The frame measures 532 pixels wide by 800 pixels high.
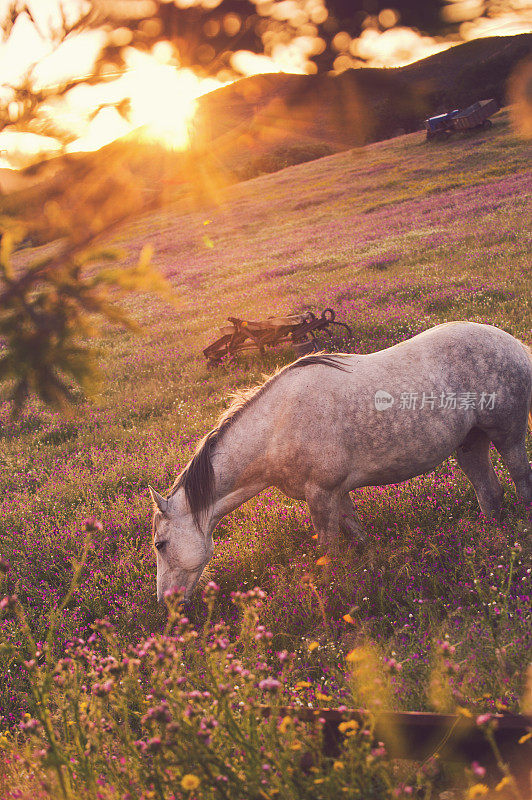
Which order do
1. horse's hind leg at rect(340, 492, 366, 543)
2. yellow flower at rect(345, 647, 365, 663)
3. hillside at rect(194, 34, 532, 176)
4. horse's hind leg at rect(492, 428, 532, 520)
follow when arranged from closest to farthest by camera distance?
yellow flower at rect(345, 647, 365, 663)
hillside at rect(194, 34, 532, 176)
horse's hind leg at rect(492, 428, 532, 520)
horse's hind leg at rect(340, 492, 366, 543)

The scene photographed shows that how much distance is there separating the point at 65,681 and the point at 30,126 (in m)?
2.97

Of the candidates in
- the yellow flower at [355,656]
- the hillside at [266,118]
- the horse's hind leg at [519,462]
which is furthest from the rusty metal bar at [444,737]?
the horse's hind leg at [519,462]

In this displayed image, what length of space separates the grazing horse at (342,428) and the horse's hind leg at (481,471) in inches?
12.5

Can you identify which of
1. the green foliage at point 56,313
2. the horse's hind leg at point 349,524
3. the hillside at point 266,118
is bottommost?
the horse's hind leg at point 349,524

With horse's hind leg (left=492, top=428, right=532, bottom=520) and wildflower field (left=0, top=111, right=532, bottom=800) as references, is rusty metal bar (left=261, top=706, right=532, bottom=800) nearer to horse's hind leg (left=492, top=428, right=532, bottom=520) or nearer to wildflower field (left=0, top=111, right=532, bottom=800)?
wildflower field (left=0, top=111, right=532, bottom=800)

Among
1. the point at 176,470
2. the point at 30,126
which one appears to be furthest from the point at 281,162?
the point at 30,126

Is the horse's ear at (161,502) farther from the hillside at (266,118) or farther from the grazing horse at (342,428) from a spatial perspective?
the hillside at (266,118)

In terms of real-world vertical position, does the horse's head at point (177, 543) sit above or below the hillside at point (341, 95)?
below

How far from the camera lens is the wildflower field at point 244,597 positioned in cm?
275

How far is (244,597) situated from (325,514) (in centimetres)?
243

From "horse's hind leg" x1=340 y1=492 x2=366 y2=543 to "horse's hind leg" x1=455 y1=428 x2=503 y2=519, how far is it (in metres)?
1.34

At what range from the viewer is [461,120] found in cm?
4497

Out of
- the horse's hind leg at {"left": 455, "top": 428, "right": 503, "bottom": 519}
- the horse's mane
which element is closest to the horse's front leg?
the horse's mane

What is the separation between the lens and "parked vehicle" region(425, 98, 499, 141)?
43.3 metres
